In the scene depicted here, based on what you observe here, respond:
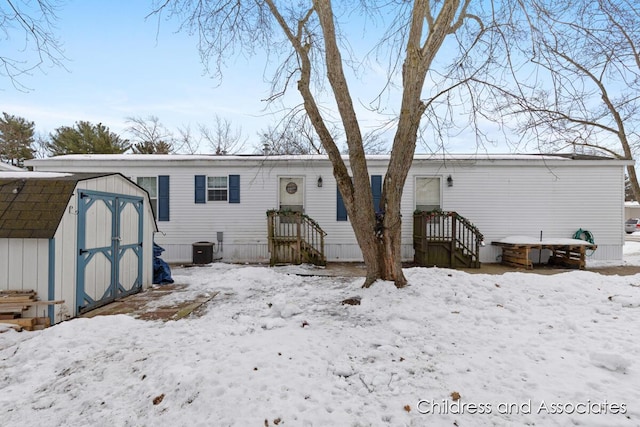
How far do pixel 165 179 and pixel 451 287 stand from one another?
8952mm

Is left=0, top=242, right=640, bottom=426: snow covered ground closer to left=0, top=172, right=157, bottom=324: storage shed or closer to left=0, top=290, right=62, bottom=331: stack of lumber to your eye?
left=0, top=290, right=62, bottom=331: stack of lumber

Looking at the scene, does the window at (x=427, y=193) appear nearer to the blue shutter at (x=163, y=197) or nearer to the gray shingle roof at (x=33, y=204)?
the blue shutter at (x=163, y=197)

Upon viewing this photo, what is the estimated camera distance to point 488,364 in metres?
2.60

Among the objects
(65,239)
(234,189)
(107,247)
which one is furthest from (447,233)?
(65,239)

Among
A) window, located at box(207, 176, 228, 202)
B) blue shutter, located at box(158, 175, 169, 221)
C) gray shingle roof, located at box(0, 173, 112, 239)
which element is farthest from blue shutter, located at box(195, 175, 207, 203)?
gray shingle roof, located at box(0, 173, 112, 239)

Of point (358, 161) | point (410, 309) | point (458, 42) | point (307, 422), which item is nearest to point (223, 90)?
point (358, 161)

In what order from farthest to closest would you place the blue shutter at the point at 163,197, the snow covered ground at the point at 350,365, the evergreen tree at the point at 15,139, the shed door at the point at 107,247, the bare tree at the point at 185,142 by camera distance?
the bare tree at the point at 185,142 < the evergreen tree at the point at 15,139 < the blue shutter at the point at 163,197 < the shed door at the point at 107,247 < the snow covered ground at the point at 350,365

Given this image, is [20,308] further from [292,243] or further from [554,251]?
[554,251]

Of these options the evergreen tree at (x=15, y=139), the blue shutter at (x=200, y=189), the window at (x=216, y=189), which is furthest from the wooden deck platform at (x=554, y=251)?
the evergreen tree at (x=15, y=139)

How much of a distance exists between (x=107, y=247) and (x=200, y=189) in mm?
4966

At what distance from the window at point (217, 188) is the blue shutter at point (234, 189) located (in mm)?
199

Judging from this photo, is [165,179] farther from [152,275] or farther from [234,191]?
[152,275]

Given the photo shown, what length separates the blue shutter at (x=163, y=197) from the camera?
9766 mm

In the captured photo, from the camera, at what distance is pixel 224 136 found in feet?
77.5
